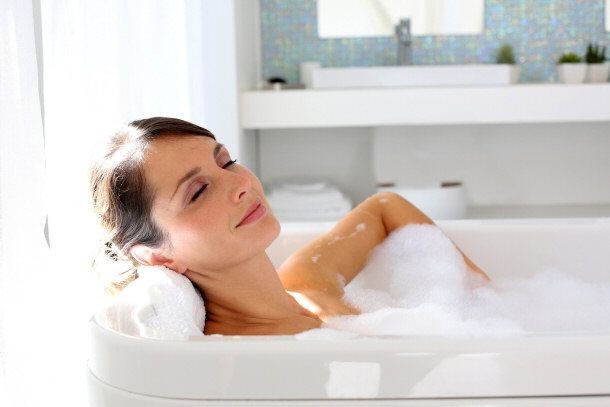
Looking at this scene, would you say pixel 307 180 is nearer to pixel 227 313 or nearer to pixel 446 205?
pixel 446 205

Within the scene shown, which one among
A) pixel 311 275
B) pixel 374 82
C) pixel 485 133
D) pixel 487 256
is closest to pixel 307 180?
pixel 374 82

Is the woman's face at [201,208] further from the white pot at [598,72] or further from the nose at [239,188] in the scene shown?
the white pot at [598,72]

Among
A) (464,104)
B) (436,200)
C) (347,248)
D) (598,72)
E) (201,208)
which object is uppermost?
(598,72)

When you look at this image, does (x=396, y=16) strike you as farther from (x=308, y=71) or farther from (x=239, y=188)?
(x=239, y=188)

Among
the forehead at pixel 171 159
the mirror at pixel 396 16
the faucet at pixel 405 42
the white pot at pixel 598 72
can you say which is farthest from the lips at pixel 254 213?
the mirror at pixel 396 16

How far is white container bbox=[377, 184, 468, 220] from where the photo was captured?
3.42m

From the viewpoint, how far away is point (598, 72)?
11.1ft

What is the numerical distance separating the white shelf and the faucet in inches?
20.6

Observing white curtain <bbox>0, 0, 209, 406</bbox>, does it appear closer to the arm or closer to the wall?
the arm

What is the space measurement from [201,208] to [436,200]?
7.68 feet

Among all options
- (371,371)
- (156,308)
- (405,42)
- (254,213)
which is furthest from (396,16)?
(371,371)

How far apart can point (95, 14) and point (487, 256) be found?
4.11ft

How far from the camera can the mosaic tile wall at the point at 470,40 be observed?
3.78 metres

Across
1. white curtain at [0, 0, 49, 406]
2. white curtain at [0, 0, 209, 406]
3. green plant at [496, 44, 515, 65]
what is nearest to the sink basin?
green plant at [496, 44, 515, 65]
